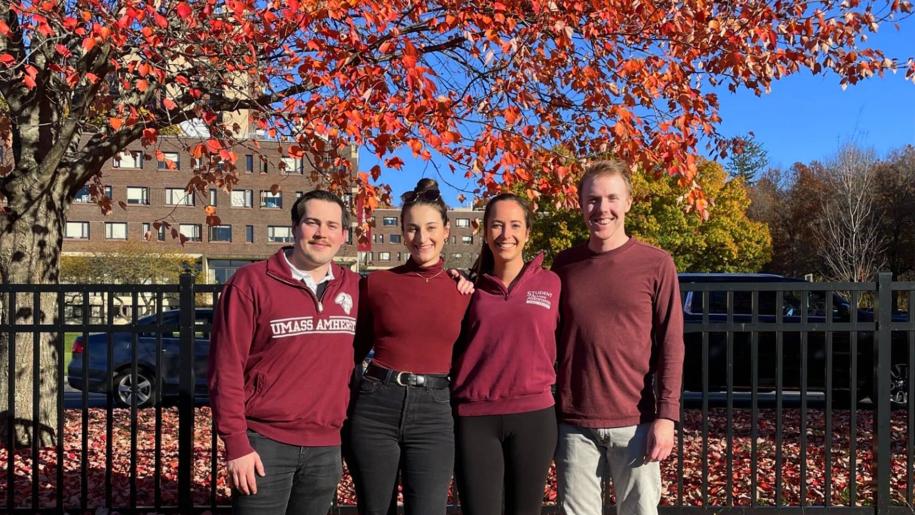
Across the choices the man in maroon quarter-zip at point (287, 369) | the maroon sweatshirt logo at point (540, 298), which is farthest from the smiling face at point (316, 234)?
the maroon sweatshirt logo at point (540, 298)

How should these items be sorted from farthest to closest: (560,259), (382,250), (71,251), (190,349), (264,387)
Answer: (382,250), (71,251), (190,349), (560,259), (264,387)

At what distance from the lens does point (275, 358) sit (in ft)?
10.2

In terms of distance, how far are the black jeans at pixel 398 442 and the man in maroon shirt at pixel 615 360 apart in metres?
0.56

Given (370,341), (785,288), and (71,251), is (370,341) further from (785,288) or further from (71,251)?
(71,251)

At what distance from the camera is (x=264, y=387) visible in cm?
310

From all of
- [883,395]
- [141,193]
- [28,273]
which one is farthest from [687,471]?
[141,193]

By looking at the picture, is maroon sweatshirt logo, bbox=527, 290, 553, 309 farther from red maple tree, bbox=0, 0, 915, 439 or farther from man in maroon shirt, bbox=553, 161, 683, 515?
red maple tree, bbox=0, 0, 915, 439

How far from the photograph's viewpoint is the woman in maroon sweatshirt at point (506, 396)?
327cm

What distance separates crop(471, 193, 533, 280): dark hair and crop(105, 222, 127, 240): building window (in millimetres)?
61535

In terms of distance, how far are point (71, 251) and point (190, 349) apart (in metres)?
58.3

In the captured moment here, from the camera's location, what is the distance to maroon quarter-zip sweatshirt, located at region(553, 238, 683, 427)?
334 cm

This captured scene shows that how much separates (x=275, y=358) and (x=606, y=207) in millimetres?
1499

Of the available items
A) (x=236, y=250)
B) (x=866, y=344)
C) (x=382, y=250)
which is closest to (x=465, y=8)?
Result: (x=866, y=344)

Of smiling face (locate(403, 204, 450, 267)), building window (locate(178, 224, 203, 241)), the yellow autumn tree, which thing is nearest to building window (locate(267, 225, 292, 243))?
building window (locate(178, 224, 203, 241))
